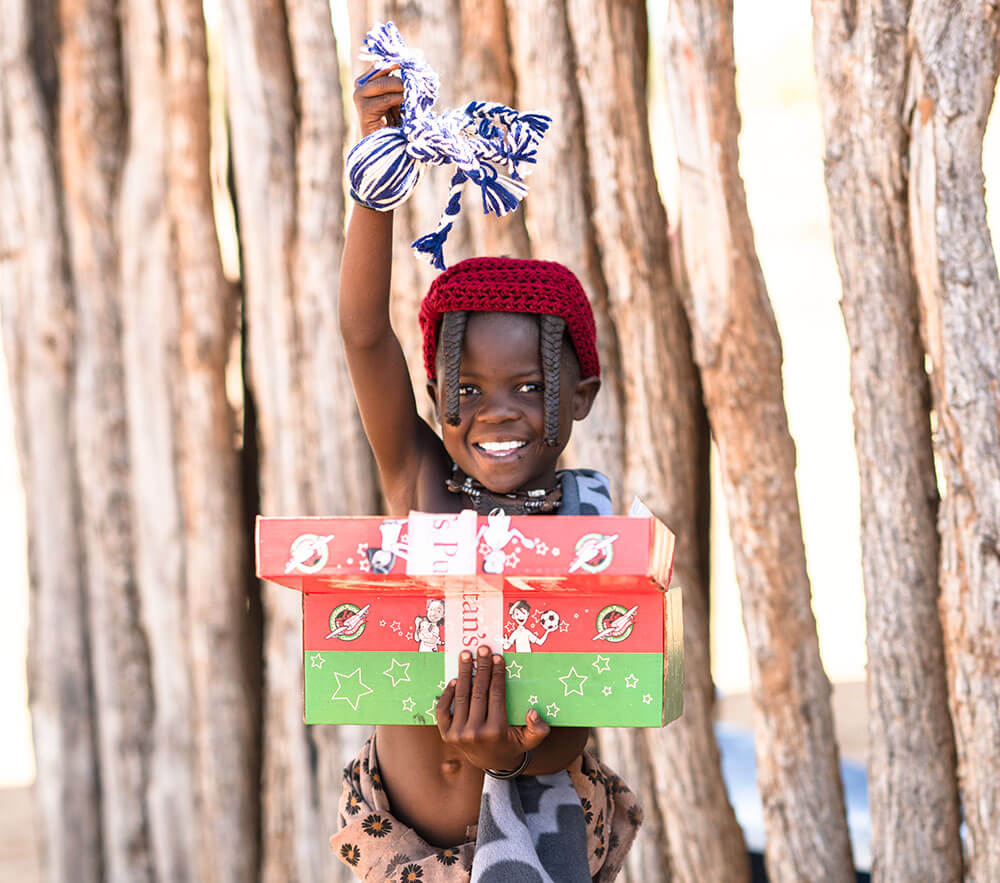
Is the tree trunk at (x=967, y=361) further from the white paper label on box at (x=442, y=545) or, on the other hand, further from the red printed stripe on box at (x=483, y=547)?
the white paper label on box at (x=442, y=545)

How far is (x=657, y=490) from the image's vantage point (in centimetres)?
273

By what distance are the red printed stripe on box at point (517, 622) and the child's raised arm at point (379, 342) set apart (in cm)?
24

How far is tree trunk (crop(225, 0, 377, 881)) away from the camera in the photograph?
3115mm

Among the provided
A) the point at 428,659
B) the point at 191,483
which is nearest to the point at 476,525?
the point at 428,659

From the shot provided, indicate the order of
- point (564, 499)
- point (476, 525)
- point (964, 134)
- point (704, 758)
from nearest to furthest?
point (476, 525)
point (564, 499)
point (964, 134)
point (704, 758)

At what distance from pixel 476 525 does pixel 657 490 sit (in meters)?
1.28

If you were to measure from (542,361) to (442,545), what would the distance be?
349 mm

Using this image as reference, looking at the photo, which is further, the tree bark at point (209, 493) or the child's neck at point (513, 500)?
the tree bark at point (209, 493)

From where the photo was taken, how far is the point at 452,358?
5.61ft

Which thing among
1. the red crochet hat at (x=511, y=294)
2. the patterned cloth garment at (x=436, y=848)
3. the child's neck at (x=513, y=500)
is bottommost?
the patterned cloth garment at (x=436, y=848)

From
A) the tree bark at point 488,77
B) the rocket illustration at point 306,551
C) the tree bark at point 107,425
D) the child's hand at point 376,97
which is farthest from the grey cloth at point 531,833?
the tree bark at point 107,425

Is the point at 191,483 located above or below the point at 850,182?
below

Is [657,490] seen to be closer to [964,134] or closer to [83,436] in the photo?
[964,134]

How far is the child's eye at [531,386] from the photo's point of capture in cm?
173
